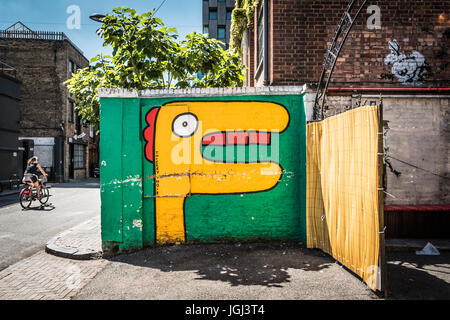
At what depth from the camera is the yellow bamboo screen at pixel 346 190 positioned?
382cm

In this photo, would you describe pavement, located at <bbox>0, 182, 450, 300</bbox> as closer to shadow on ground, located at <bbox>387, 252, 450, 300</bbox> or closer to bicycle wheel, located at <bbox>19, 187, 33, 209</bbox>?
shadow on ground, located at <bbox>387, 252, 450, 300</bbox>

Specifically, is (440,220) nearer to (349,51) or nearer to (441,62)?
(441,62)

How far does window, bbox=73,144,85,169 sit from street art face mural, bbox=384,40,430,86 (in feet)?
87.3

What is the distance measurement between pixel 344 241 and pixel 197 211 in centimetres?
270

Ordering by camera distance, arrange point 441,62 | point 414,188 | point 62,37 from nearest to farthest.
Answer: point 414,188 < point 441,62 < point 62,37

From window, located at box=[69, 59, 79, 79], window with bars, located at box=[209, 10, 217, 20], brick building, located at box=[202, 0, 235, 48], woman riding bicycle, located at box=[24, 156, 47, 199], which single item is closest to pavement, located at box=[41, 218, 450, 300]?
woman riding bicycle, located at box=[24, 156, 47, 199]

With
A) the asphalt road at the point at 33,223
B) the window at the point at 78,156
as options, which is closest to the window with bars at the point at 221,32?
the window at the point at 78,156

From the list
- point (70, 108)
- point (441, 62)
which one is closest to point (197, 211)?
point (441, 62)

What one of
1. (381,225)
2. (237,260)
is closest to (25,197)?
(237,260)

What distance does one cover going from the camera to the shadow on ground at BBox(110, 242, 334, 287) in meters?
4.43

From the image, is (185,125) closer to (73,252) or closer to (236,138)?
(236,138)

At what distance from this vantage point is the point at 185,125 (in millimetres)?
5859

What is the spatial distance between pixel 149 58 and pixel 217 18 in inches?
1506
